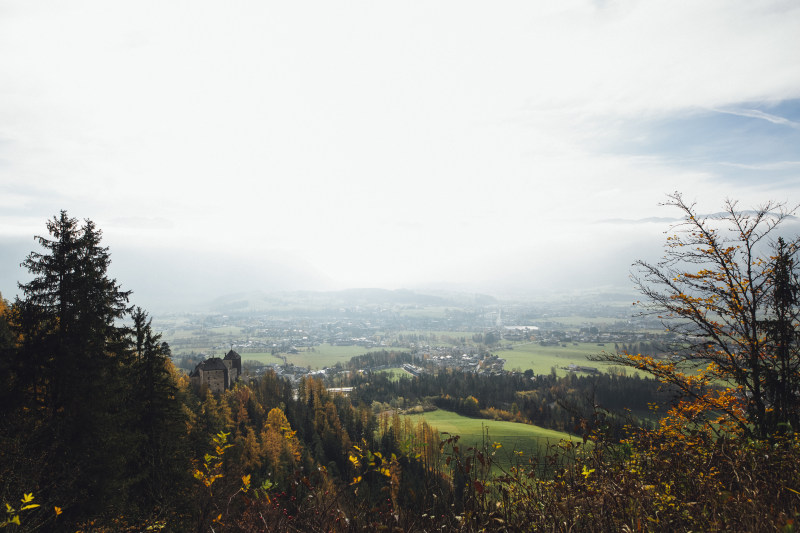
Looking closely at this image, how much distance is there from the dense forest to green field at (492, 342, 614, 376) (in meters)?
80.1

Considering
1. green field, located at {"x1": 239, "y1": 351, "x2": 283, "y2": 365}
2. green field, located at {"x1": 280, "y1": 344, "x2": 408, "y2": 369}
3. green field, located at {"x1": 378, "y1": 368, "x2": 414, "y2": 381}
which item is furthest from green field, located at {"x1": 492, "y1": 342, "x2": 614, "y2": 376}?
green field, located at {"x1": 239, "y1": 351, "x2": 283, "y2": 365}

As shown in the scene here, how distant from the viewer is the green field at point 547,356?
8731 centimetres

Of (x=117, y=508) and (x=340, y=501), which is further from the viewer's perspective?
(x=117, y=508)

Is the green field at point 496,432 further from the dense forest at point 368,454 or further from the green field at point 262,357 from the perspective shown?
the green field at point 262,357

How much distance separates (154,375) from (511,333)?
6004 inches

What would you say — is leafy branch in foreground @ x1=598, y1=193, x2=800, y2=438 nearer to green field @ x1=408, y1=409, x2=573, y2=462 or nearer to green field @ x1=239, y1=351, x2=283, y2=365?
green field @ x1=408, y1=409, x2=573, y2=462

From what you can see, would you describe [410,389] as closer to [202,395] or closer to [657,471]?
[202,395]

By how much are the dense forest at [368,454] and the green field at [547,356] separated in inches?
3152

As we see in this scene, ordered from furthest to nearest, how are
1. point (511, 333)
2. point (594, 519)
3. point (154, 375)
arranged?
point (511, 333)
point (154, 375)
point (594, 519)

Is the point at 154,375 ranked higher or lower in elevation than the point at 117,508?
higher

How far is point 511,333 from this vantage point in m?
151

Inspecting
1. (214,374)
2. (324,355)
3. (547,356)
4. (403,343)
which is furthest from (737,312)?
(403,343)

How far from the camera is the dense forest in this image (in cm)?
360

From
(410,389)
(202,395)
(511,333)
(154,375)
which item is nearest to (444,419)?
(410,389)
